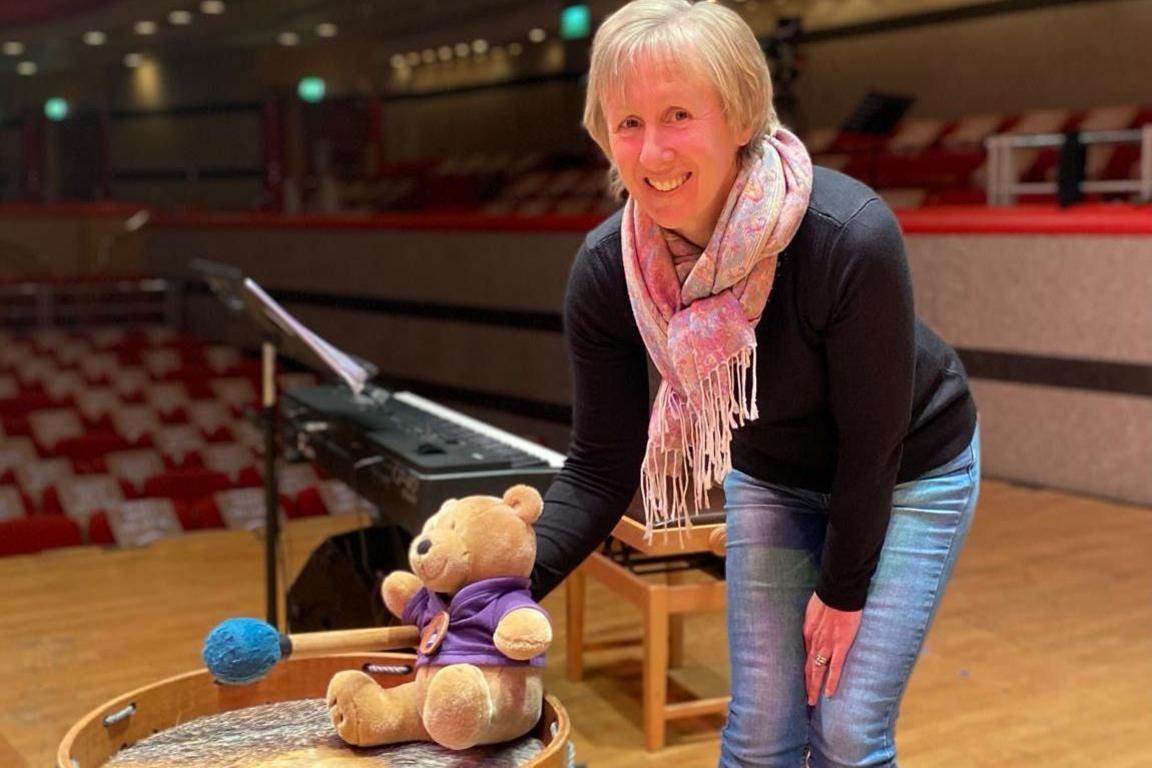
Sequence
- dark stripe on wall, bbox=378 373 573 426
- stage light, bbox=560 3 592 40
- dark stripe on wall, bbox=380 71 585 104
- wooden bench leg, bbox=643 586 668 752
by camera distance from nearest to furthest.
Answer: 1. wooden bench leg, bbox=643 586 668 752
2. dark stripe on wall, bbox=378 373 573 426
3. stage light, bbox=560 3 592 40
4. dark stripe on wall, bbox=380 71 585 104

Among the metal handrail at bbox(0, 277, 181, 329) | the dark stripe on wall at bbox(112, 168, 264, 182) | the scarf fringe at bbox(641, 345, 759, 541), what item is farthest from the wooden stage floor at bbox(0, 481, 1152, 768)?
the dark stripe on wall at bbox(112, 168, 264, 182)

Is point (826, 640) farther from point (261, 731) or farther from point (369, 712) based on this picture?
point (261, 731)

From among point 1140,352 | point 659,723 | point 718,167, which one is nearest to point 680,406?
point 718,167

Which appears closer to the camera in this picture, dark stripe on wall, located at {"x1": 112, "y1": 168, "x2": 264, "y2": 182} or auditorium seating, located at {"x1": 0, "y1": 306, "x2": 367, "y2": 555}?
auditorium seating, located at {"x1": 0, "y1": 306, "x2": 367, "y2": 555}

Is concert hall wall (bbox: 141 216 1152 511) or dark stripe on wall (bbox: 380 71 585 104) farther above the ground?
dark stripe on wall (bbox: 380 71 585 104)

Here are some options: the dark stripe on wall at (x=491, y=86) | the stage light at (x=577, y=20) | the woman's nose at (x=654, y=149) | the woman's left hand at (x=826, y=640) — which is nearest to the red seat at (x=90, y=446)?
the woman's left hand at (x=826, y=640)

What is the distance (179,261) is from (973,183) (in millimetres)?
6255

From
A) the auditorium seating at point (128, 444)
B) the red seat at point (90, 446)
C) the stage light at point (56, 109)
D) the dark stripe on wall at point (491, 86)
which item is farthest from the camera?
the stage light at point (56, 109)

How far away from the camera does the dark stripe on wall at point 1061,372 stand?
4762 millimetres

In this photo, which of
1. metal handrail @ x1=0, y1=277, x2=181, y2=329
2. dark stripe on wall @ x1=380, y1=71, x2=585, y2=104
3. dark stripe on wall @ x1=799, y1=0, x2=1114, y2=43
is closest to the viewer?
dark stripe on wall @ x1=799, y1=0, x2=1114, y2=43

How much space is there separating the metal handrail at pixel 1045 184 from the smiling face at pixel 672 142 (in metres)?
4.64

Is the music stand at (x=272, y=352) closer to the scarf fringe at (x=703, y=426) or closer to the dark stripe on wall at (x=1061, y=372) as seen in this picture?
the scarf fringe at (x=703, y=426)

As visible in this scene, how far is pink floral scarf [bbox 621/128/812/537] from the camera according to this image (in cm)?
135

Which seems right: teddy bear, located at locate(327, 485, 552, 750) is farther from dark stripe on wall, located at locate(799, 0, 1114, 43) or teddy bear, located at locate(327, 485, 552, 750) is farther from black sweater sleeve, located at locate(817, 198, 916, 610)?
dark stripe on wall, located at locate(799, 0, 1114, 43)
